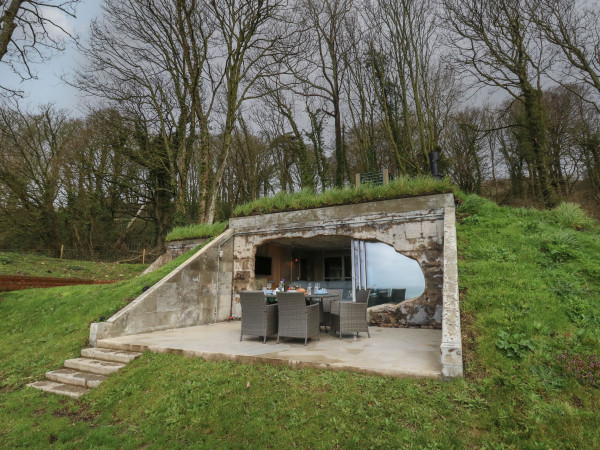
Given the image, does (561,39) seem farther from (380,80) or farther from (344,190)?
(344,190)

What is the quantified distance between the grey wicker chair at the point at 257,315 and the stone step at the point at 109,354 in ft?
5.89

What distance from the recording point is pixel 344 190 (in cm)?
803

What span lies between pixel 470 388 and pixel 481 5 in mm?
13479

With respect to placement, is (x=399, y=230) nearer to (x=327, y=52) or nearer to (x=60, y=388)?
(x=60, y=388)

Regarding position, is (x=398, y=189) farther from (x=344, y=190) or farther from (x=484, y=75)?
(x=484, y=75)

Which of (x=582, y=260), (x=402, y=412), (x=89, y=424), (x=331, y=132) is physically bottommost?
(x=89, y=424)

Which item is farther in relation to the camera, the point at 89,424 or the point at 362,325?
the point at 362,325

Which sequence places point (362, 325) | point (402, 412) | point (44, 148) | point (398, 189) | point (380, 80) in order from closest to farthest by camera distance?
point (402, 412) < point (362, 325) < point (398, 189) < point (380, 80) < point (44, 148)

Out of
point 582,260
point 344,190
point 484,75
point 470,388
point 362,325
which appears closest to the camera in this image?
point 470,388

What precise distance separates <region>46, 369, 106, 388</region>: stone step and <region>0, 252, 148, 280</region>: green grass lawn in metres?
8.54

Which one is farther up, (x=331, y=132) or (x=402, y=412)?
(x=331, y=132)

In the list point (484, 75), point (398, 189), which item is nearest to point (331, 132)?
point (484, 75)

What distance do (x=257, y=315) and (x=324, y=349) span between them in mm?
1411

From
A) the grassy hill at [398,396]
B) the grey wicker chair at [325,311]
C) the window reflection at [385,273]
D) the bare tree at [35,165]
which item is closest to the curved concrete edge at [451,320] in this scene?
the grassy hill at [398,396]
